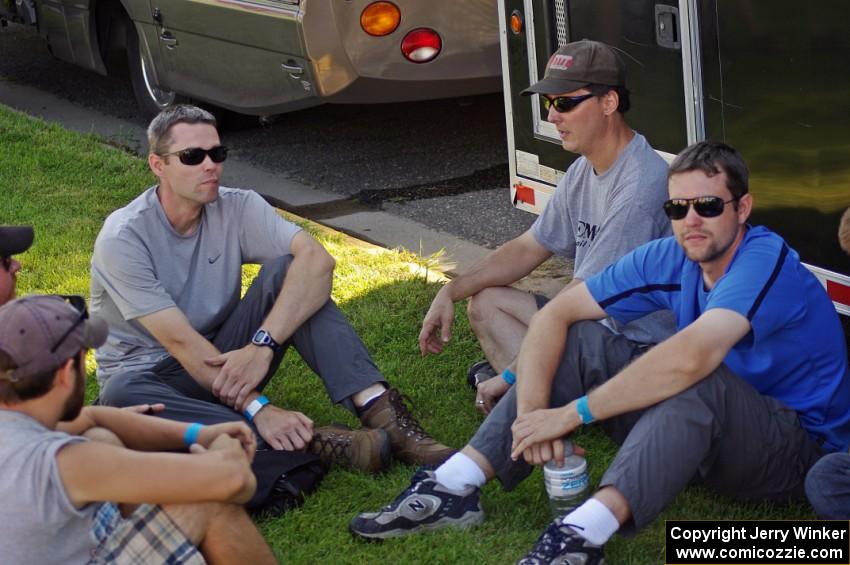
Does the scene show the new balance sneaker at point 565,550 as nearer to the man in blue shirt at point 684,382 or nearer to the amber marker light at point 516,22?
the man in blue shirt at point 684,382

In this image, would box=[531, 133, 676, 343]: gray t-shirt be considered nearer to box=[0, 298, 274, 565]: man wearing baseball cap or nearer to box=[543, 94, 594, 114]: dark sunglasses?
box=[543, 94, 594, 114]: dark sunglasses

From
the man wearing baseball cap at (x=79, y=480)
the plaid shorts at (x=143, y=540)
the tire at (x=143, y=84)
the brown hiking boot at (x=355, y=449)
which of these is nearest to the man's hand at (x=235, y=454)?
the man wearing baseball cap at (x=79, y=480)

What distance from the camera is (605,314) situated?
3736 mm

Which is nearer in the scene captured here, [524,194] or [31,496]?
[31,496]

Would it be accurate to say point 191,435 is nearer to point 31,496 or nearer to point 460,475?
point 31,496

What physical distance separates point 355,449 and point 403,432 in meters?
0.16

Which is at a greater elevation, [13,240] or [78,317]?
[78,317]

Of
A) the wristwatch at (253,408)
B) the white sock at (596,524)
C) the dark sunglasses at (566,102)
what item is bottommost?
the wristwatch at (253,408)

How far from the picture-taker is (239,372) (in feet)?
13.3

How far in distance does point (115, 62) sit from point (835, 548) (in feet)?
30.3

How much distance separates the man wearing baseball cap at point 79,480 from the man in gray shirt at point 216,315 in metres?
1.05

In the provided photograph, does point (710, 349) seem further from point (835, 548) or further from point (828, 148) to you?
point (828, 148)

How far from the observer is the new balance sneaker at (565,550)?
10.5 ft

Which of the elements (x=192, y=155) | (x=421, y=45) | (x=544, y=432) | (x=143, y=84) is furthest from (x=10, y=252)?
(x=143, y=84)
